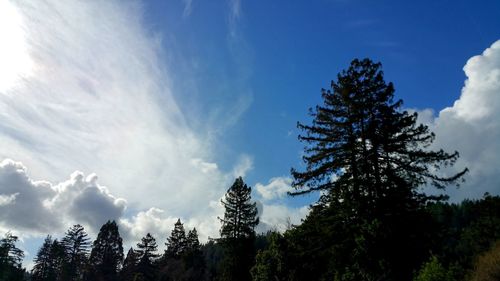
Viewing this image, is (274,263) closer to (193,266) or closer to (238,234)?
(238,234)

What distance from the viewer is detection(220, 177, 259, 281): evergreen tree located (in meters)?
41.7

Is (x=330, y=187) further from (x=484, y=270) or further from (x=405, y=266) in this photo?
(x=484, y=270)

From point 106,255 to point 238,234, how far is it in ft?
162

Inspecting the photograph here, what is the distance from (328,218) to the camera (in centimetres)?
2197

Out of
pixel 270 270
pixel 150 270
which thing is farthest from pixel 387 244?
pixel 150 270

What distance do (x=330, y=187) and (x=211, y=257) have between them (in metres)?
121

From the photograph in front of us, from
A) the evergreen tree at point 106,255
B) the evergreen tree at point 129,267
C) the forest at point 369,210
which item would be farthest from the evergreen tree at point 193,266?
the forest at point 369,210

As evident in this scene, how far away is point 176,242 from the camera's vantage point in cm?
8125

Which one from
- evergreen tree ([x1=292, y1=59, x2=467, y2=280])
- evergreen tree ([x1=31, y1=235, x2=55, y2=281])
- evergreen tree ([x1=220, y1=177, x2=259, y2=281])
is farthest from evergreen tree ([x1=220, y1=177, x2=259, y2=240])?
evergreen tree ([x1=31, y1=235, x2=55, y2=281])

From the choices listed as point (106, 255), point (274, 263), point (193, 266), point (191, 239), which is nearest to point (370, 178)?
point (274, 263)

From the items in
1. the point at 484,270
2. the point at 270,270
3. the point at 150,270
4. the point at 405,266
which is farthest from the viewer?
the point at 150,270

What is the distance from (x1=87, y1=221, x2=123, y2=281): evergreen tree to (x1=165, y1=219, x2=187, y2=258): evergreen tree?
1273 cm

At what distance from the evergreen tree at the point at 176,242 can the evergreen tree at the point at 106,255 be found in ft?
41.8

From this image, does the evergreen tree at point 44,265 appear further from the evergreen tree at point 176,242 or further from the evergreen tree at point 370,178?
the evergreen tree at point 370,178
